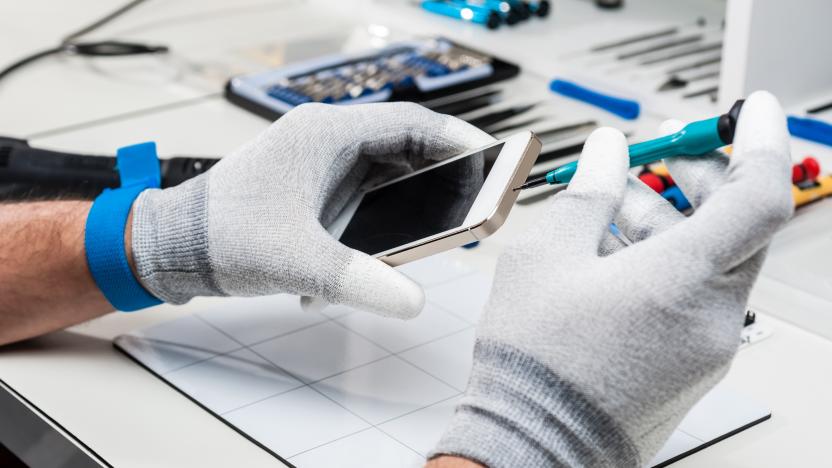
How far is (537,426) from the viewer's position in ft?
1.77

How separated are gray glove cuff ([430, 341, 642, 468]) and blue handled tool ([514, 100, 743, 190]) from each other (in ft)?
0.47

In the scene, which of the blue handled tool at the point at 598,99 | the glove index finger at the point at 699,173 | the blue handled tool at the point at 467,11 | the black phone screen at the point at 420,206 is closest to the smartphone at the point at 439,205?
the black phone screen at the point at 420,206

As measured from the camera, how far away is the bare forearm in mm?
749

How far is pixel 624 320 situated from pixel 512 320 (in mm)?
62

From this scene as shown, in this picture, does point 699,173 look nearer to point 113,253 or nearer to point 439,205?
point 439,205

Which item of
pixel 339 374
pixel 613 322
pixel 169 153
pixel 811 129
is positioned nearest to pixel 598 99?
pixel 811 129

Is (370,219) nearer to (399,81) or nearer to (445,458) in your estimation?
(445,458)

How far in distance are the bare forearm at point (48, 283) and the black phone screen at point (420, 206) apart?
19 centimetres

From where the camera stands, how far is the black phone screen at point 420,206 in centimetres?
68

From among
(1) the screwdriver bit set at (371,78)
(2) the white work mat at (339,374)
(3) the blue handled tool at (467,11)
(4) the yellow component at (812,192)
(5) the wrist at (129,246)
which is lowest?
(2) the white work mat at (339,374)

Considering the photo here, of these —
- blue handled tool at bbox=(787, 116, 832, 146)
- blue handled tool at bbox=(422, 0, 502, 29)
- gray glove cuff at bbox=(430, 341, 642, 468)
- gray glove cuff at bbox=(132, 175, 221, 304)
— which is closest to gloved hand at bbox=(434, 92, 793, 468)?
gray glove cuff at bbox=(430, 341, 642, 468)

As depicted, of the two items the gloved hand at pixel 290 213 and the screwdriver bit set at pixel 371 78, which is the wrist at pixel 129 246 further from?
the screwdriver bit set at pixel 371 78

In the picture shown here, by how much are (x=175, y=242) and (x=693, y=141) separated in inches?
13.8

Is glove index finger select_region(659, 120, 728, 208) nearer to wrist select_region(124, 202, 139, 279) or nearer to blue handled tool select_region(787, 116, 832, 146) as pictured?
wrist select_region(124, 202, 139, 279)
